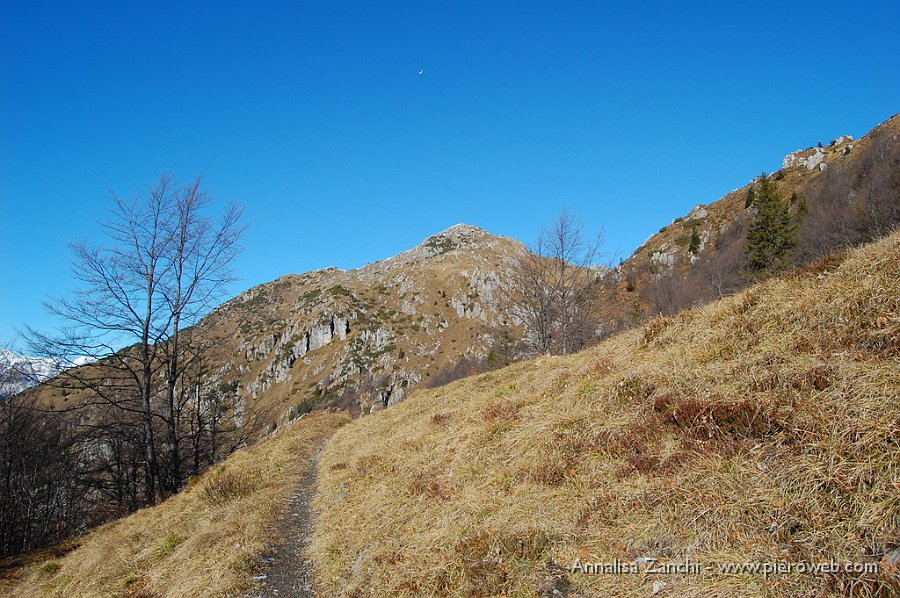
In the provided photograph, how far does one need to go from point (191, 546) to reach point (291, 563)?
2.10 meters

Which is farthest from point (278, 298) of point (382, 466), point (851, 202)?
point (851, 202)

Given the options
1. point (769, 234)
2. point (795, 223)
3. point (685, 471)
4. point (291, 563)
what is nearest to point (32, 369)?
point (291, 563)

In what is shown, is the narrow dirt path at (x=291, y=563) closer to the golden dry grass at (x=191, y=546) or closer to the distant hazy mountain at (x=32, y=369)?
the golden dry grass at (x=191, y=546)

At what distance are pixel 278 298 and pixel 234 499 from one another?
8.69 m

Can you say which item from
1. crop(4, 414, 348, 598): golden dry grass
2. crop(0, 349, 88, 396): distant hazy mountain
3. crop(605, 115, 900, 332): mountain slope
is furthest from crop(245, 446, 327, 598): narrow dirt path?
crop(605, 115, 900, 332): mountain slope

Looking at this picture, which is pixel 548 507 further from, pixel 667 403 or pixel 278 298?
pixel 278 298

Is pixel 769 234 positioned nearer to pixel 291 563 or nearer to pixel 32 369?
pixel 291 563

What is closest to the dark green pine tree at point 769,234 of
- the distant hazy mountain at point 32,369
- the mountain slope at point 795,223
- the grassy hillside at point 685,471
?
the mountain slope at point 795,223

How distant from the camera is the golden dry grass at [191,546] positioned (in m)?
6.39

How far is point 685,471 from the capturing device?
484cm

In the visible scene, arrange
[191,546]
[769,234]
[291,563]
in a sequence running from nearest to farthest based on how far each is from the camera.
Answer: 1. [291,563]
2. [191,546]
3. [769,234]

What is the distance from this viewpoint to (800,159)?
84.9m

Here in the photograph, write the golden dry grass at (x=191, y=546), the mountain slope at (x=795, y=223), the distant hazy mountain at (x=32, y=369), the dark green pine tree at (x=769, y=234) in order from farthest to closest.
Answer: the dark green pine tree at (x=769, y=234)
the mountain slope at (x=795, y=223)
the distant hazy mountain at (x=32, y=369)
the golden dry grass at (x=191, y=546)

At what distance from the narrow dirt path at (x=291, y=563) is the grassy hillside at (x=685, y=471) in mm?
291
